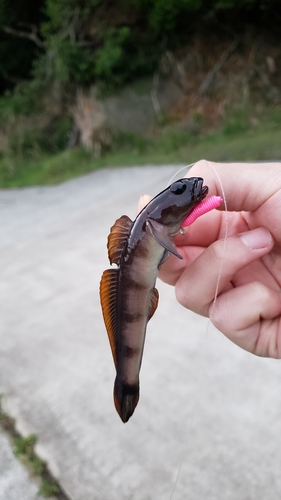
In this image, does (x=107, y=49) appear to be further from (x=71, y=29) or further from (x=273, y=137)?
(x=273, y=137)

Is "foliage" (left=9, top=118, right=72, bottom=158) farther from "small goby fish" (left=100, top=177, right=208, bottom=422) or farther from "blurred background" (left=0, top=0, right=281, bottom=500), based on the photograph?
"small goby fish" (left=100, top=177, right=208, bottom=422)

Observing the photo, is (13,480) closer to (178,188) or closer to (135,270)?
(135,270)

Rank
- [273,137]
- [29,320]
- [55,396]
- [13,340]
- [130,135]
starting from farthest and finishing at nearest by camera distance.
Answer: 1. [130,135]
2. [273,137]
3. [29,320]
4. [13,340]
5. [55,396]

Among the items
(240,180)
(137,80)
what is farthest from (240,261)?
(137,80)

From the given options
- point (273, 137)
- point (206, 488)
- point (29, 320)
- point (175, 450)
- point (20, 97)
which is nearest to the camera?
point (206, 488)

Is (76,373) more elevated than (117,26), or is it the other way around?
(117,26)

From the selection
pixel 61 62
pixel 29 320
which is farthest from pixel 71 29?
pixel 29 320

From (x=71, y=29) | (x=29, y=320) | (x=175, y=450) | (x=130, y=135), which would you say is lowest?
(x=130, y=135)

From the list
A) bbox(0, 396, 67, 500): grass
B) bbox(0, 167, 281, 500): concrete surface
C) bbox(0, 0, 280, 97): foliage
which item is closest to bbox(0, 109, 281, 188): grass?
bbox(0, 0, 280, 97): foliage
